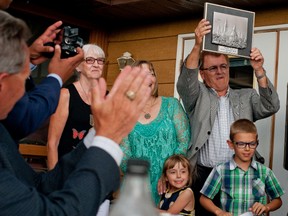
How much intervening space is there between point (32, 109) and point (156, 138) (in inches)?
74.9

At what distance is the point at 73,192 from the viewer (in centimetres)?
116

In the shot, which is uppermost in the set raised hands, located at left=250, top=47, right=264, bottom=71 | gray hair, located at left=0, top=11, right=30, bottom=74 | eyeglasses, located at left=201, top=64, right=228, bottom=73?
raised hands, located at left=250, top=47, right=264, bottom=71

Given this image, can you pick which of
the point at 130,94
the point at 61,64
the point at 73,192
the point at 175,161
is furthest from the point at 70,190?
the point at 175,161

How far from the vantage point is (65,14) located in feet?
17.0

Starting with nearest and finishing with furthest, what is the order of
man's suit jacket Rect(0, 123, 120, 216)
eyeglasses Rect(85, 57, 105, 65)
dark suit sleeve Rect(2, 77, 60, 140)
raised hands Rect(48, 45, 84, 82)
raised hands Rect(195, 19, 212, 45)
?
man's suit jacket Rect(0, 123, 120, 216) < dark suit sleeve Rect(2, 77, 60, 140) < raised hands Rect(48, 45, 84, 82) < raised hands Rect(195, 19, 212, 45) < eyeglasses Rect(85, 57, 105, 65)

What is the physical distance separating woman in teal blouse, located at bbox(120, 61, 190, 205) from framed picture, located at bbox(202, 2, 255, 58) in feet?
1.47

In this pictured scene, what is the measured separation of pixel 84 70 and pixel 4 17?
2.39m

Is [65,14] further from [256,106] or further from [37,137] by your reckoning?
[256,106]

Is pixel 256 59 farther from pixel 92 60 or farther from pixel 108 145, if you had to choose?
pixel 108 145

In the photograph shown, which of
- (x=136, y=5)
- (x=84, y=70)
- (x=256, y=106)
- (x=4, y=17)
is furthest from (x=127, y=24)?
(x=4, y=17)

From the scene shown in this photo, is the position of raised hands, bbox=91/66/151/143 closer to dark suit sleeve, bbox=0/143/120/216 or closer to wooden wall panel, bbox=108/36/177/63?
dark suit sleeve, bbox=0/143/120/216

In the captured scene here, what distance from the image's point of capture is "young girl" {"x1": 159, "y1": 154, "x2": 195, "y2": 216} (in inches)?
133

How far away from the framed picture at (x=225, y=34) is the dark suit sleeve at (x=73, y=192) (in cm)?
226

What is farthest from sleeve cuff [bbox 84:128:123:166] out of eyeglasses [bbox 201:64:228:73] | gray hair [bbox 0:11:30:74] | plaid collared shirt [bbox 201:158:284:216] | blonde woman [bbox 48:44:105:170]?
eyeglasses [bbox 201:64:228:73]
